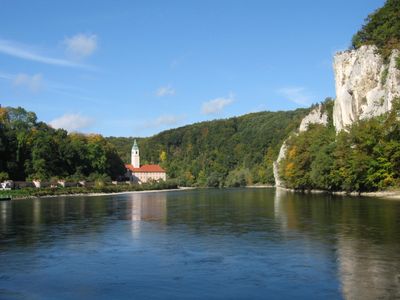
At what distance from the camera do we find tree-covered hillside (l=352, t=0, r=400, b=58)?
83562mm

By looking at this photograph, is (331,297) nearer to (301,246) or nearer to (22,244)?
(301,246)

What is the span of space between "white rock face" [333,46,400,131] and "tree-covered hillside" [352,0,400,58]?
192 cm

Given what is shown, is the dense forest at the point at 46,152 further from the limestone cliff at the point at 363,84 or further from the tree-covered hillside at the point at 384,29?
the tree-covered hillside at the point at 384,29

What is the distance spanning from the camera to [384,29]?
8688 centimetres

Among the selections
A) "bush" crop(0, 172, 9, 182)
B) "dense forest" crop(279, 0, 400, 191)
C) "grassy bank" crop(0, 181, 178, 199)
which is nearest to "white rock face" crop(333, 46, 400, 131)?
"dense forest" crop(279, 0, 400, 191)


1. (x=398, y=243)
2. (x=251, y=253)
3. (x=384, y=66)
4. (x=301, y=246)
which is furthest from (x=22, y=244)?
(x=384, y=66)

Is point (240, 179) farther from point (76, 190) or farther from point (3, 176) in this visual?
point (3, 176)

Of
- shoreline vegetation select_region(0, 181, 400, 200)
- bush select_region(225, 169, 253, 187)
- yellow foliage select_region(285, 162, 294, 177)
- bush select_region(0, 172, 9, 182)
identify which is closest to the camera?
shoreline vegetation select_region(0, 181, 400, 200)

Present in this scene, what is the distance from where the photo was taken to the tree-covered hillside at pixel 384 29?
83.6m

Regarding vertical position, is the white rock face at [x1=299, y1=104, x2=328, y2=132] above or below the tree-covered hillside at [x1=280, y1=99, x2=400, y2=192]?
above

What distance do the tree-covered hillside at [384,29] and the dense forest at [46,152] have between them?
73.0 m

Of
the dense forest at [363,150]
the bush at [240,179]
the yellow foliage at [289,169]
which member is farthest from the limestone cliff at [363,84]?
the bush at [240,179]

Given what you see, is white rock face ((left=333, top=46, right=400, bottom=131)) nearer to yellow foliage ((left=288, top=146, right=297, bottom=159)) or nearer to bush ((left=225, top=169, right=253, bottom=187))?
yellow foliage ((left=288, top=146, right=297, bottom=159))

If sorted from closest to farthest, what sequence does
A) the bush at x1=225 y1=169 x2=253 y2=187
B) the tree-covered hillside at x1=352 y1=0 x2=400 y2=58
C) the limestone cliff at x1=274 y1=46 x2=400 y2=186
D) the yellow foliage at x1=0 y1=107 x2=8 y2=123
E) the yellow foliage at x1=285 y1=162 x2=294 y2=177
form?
the limestone cliff at x1=274 y1=46 x2=400 y2=186 < the tree-covered hillside at x1=352 y1=0 x2=400 y2=58 < the yellow foliage at x1=285 y1=162 x2=294 y2=177 < the yellow foliage at x1=0 y1=107 x2=8 y2=123 < the bush at x1=225 y1=169 x2=253 y2=187
